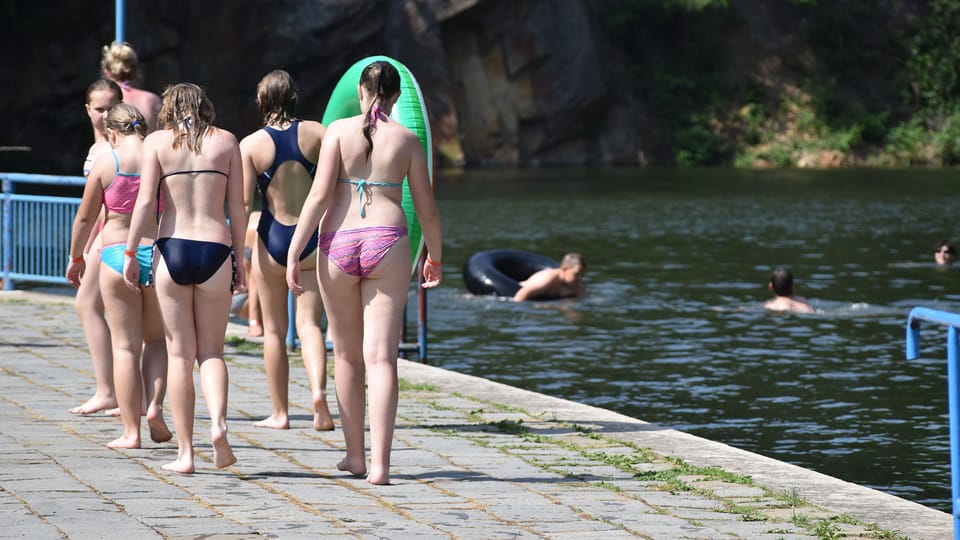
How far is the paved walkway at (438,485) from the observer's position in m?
6.20

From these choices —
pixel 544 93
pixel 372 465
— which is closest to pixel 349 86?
pixel 372 465

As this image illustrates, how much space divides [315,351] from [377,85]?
208 cm

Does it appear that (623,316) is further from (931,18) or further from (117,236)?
(931,18)

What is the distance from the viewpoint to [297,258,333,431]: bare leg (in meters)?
8.59

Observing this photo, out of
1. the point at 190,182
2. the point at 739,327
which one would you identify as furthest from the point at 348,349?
the point at 739,327

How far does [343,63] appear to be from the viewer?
179ft

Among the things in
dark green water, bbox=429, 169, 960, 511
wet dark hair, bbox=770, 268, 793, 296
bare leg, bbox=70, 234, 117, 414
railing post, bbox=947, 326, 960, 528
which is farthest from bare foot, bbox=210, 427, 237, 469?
wet dark hair, bbox=770, 268, 793, 296

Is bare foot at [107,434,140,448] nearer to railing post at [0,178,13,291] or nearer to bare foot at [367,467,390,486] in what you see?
bare foot at [367,467,390,486]

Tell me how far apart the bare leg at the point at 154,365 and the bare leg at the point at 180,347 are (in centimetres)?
59

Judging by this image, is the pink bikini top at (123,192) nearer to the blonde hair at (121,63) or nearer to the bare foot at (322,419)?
the blonde hair at (121,63)

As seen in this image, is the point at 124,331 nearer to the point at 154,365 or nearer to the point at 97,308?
the point at 154,365

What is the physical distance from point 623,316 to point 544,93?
43.1m

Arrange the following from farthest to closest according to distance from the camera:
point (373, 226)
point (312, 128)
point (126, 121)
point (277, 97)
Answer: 1. point (312, 128)
2. point (277, 97)
3. point (126, 121)
4. point (373, 226)

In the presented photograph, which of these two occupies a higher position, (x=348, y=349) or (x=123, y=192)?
(x=123, y=192)
